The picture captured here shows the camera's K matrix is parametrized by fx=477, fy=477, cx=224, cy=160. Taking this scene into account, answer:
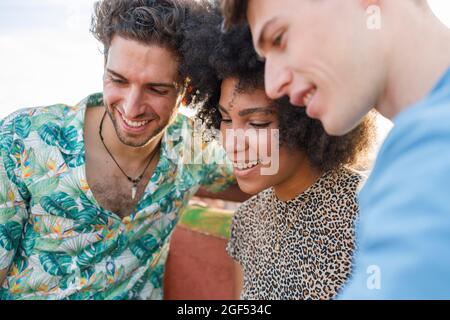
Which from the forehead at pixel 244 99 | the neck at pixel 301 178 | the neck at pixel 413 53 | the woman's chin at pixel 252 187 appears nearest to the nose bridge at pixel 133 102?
the forehead at pixel 244 99

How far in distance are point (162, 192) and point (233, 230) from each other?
0.44 metres

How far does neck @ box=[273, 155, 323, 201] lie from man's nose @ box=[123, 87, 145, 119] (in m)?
0.80

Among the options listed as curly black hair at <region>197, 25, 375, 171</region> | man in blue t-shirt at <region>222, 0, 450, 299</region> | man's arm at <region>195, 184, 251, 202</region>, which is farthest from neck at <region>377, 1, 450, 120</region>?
man's arm at <region>195, 184, 251, 202</region>

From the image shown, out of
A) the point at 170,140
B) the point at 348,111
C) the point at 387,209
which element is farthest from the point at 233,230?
the point at 387,209

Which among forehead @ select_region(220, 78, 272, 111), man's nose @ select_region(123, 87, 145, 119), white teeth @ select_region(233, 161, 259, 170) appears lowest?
white teeth @ select_region(233, 161, 259, 170)

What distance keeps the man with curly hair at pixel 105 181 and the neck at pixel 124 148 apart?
0.20 feet

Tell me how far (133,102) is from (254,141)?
28.9 inches

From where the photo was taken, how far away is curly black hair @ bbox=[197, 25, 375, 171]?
1.88 metres

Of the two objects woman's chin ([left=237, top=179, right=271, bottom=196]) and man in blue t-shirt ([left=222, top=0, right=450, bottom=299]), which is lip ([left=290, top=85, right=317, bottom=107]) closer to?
man in blue t-shirt ([left=222, top=0, right=450, bottom=299])

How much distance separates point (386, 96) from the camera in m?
1.17

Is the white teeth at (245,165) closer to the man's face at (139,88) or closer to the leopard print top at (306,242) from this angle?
the leopard print top at (306,242)

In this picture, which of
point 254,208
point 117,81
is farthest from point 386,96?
point 117,81

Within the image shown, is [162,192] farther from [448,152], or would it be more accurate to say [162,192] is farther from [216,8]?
[448,152]

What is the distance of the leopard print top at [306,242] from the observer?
6.02 ft
